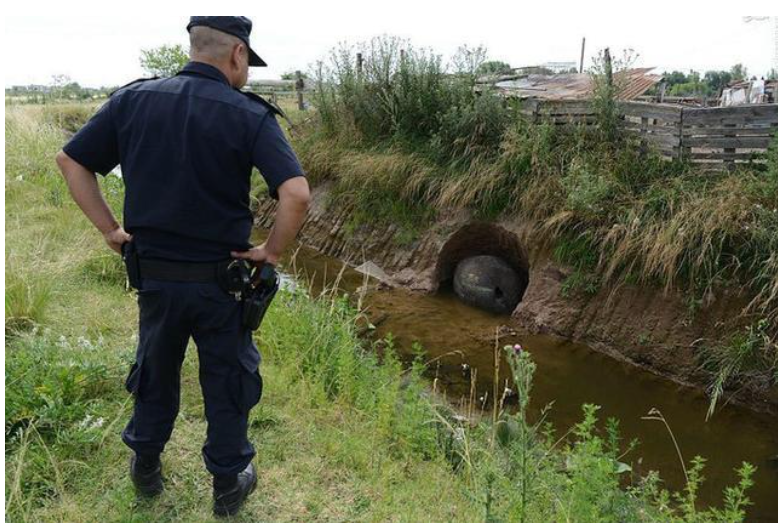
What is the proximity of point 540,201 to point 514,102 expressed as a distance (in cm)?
188

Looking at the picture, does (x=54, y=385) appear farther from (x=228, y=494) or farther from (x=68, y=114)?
(x=68, y=114)

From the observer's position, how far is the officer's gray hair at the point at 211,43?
2232 millimetres

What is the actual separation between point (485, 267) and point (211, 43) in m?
5.77

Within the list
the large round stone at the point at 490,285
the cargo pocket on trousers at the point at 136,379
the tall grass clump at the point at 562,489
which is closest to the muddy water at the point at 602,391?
the large round stone at the point at 490,285

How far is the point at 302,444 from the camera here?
128 inches

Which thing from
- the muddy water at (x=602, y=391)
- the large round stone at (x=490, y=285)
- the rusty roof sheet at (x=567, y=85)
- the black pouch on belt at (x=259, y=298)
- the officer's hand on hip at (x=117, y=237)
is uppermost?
the rusty roof sheet at (x=567, y=85)

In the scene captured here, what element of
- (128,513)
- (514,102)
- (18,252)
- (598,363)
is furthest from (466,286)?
(128,513)

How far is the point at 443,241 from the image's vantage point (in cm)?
803

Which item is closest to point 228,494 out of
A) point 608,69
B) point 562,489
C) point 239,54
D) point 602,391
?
point 562,489

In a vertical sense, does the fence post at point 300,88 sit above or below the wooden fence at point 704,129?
above

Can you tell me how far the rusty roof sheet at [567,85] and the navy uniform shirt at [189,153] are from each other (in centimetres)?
641

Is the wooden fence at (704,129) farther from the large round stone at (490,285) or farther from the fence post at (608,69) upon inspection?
the large round stone at (490,285)

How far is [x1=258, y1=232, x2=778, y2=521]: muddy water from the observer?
443cm

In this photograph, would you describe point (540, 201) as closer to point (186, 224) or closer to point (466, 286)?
point (466, 286)
